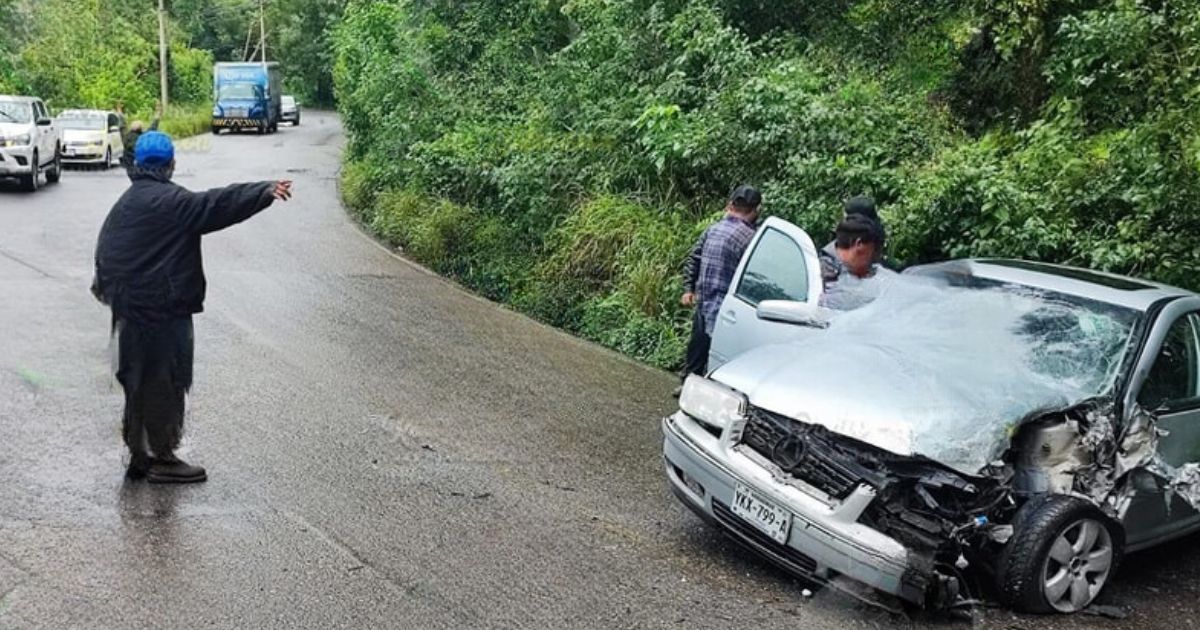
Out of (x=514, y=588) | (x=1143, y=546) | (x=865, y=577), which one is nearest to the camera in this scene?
(x=865, y=577)

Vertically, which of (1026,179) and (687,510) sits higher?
(1026,179)

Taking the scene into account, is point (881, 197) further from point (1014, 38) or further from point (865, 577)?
point (865, 577)

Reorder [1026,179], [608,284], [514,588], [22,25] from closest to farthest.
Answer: [514,588], [1026,179], [608,284], [22,25]

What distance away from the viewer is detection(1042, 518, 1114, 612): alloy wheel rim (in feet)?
15.6

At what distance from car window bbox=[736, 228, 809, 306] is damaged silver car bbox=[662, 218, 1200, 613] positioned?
709 millimetres

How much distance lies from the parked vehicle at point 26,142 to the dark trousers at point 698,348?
52.7ft

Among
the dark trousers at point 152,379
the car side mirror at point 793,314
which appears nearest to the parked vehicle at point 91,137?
the dark trousers at point 152,379

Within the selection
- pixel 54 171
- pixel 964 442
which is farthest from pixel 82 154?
pixel 964 442

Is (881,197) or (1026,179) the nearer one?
(1026,179)

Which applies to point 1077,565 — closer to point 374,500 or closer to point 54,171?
point 374,500

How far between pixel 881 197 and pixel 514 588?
5.64 metres

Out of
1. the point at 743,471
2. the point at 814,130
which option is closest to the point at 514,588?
the point at 743,471

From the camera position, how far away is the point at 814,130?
9961 millimetres

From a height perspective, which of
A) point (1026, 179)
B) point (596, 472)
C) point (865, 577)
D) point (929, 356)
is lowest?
point (596, 472)
